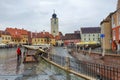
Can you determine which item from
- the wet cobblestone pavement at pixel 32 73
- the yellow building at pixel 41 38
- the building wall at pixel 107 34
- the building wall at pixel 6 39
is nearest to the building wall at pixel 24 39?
the yellow building at pixel 41 38

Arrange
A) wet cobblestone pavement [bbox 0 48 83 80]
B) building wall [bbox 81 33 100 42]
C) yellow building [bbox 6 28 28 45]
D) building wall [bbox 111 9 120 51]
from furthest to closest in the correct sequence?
yellow building [bbox 6 28 28 45] < building wall [bbox 81 33 100 42] < building wall [bbox 111 9 120 51] < wet cobblestone pavement [bbox 0 48 83 80]

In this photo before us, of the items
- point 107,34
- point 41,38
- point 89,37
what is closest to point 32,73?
point 107,34

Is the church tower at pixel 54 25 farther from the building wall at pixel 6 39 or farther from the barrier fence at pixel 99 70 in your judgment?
the barrier fence at pixel 99 70

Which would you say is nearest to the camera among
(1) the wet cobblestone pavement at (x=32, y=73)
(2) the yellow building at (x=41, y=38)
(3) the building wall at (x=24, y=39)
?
(1) the wet cobblestone pavement at (x=32, y=73)

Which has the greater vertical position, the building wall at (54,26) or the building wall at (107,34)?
the building wall at (54,26)

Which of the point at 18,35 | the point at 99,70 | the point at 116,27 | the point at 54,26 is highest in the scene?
the point at 54,26

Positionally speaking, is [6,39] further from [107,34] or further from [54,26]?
[107,34]

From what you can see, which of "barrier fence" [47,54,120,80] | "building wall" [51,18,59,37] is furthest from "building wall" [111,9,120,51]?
"building wall" [51,18,59,37]

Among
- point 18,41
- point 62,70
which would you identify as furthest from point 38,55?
point 18,41

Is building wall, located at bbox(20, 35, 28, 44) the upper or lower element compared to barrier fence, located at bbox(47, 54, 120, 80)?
upper

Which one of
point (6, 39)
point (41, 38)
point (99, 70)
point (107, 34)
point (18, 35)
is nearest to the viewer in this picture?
point (99, 70)

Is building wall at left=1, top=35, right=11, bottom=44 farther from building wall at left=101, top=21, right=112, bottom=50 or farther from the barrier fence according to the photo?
the barrier fence

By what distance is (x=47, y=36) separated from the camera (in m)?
176

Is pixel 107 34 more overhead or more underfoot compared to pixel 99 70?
more overhead
